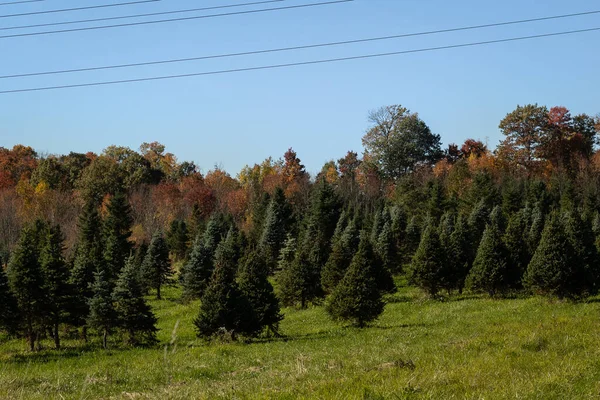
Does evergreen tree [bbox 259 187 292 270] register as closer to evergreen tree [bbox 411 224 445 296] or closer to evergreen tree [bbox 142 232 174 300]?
evergreen tree [bbox 142 232 174 300]

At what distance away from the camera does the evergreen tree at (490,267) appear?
41.0 metres

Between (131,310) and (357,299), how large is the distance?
13730 mm

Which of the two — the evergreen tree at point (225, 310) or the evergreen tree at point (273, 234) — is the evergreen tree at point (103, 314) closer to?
the evergreen tree at point (225, 310)

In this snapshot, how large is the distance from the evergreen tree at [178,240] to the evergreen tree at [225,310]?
45.4 metres

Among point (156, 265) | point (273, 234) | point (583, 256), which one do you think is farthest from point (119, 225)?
point (583, 256)

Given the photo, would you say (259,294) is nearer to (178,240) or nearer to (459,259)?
(459,259)

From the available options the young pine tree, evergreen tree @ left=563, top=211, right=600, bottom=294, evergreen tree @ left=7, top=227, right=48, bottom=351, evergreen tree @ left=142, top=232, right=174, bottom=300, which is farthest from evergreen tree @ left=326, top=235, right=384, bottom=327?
evergreen tree @ left=142, top=232, right=174, bottom=300

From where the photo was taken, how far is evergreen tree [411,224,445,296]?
43.7 m

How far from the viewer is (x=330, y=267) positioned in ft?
155

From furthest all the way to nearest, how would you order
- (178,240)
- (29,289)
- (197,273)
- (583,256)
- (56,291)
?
(178,240), (197,273), (583,256), (56,291), (29,289)

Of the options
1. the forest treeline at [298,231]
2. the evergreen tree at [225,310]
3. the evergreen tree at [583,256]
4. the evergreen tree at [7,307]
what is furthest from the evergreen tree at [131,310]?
the evergreen tree at [583,256]

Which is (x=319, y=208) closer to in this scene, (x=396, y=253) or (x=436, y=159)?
(x=396, y=253)

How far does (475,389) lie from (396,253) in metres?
48.2

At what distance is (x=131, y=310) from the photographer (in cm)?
3566
